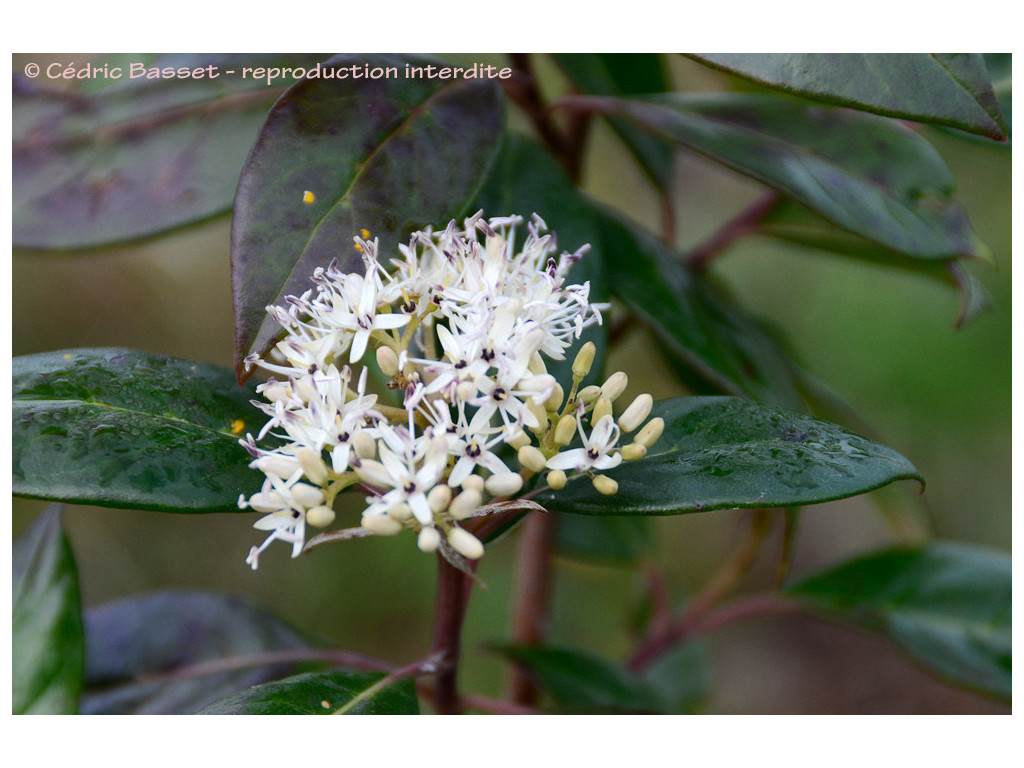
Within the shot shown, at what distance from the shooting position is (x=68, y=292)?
1.42 m

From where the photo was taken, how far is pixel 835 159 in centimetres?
83

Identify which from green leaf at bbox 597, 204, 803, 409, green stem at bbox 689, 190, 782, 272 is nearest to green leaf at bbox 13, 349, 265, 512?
green leaf at bbox 597, 204, 803, 409

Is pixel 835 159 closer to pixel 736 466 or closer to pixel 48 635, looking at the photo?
pixel 736 466

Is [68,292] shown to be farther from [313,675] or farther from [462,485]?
[462,485]

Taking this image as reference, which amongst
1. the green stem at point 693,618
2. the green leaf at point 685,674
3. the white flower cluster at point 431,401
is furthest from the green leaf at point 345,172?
the green leaf at point 685,674

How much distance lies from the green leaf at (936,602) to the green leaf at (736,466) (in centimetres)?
55

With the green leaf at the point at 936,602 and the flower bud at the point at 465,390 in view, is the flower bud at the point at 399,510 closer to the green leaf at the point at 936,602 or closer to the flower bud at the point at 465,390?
the flower bud at the point at 465,390

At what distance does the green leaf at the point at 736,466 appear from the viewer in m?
0.50

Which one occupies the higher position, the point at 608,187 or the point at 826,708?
the point at 608,187

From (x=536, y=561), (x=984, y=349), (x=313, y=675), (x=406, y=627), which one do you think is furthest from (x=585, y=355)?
(x=984, y=349)

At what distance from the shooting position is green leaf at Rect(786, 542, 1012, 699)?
3.11 feet

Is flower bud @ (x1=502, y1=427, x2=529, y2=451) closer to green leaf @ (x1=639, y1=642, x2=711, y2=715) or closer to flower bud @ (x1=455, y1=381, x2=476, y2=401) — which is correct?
flower bud @ (x1=455, y1=381, x2=476, y2=401)
